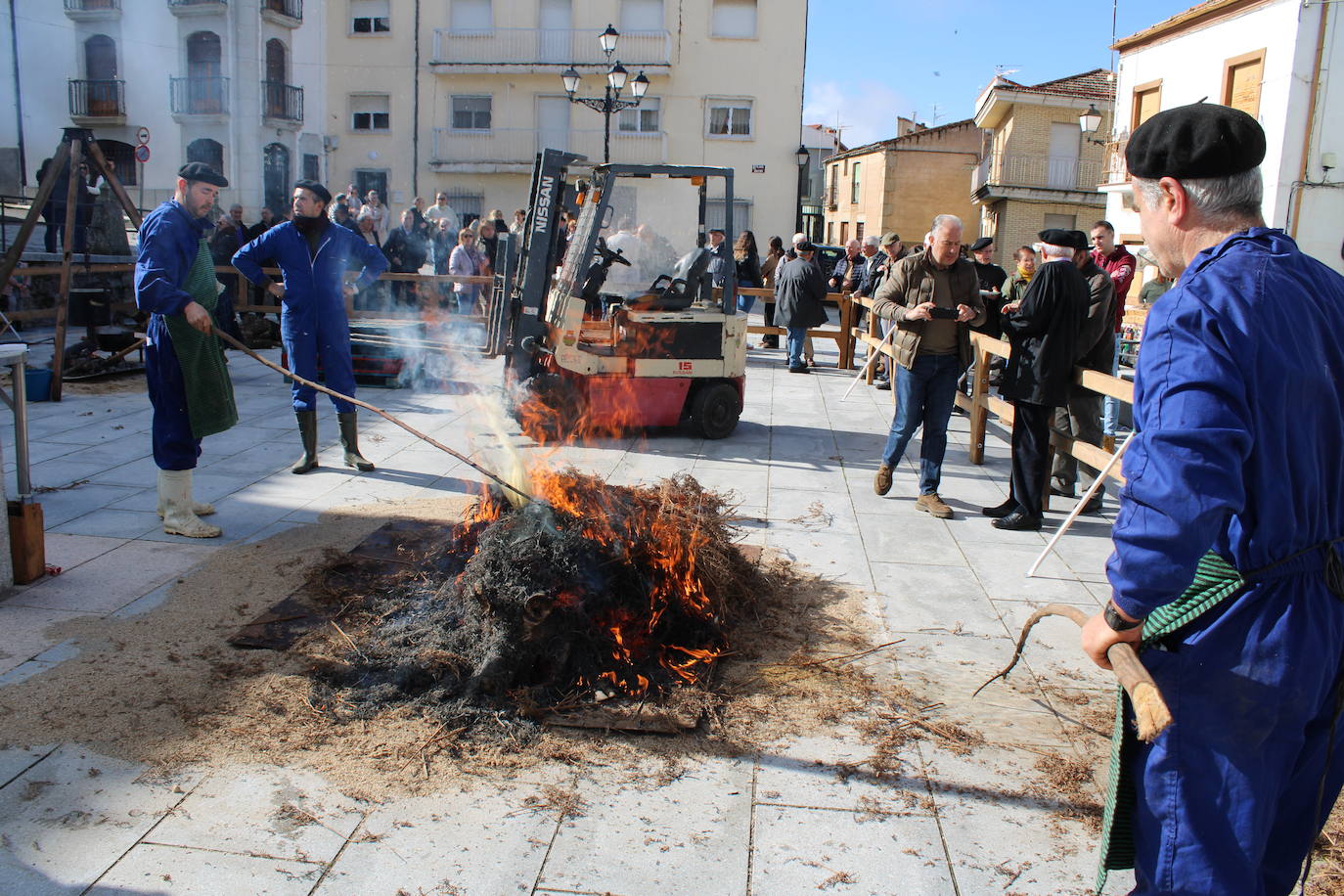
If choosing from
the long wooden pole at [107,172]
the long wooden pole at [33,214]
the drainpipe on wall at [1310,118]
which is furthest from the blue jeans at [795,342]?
the drainpipe on wall at [1310,118]

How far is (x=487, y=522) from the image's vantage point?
4672mm

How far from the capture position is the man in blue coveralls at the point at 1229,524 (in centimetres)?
173

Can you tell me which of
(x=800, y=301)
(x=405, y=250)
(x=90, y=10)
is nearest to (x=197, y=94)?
(x=90, y=10)

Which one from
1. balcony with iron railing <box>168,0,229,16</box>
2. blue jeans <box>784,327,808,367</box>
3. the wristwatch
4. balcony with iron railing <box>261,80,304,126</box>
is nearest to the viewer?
the wristwatch

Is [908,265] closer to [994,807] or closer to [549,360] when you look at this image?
[549,360]

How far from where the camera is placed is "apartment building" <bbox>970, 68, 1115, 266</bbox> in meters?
36.1

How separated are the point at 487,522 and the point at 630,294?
4464 mm

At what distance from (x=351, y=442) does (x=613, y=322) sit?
2.35m

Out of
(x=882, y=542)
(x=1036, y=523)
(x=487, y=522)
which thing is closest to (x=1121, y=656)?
(x=487, y=522)

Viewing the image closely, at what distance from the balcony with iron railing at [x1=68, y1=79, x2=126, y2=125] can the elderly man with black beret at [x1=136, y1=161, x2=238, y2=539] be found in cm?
1314

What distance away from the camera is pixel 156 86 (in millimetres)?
18531

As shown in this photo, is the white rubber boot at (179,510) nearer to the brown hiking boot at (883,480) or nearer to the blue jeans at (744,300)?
the brown hiking boot at (883,480)

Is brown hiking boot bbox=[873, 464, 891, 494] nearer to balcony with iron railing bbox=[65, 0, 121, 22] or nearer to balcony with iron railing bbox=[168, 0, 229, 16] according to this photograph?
balcony with iron railing bbox=[65, 0, 121, 22]

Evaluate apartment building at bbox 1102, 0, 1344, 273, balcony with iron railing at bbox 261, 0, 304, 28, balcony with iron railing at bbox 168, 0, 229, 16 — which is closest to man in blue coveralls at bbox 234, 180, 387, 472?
balcony with iron railing at bbox 168, 0, 229, 16
